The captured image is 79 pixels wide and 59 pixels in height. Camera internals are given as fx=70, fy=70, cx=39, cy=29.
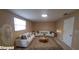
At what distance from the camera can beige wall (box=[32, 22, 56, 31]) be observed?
1.33 meters

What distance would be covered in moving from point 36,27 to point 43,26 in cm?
14

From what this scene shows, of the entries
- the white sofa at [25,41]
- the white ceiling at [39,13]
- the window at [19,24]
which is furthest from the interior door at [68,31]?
the window at [19,24]

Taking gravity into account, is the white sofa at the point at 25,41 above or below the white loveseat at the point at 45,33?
below

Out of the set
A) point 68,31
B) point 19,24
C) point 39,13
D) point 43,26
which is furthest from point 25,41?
point 68,31

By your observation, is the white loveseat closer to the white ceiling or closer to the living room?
the living room

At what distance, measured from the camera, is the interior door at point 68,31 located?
118 cm

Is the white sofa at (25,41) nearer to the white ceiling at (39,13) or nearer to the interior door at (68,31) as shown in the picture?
the white ceiling at (39,13)

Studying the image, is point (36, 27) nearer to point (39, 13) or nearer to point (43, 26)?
point (43, 26)

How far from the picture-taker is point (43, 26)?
53.8 inches

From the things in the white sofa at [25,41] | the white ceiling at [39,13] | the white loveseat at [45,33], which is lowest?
the white sofa at [25,41]
